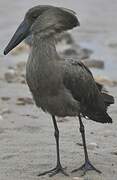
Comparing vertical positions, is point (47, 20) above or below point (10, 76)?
above

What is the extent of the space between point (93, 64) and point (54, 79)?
6436mm

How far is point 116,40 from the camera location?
16.6 meters

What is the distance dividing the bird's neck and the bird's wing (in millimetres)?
213

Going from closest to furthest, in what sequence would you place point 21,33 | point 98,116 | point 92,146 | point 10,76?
point 21,33 → point 98,116 → point 92,146 → point 10,76

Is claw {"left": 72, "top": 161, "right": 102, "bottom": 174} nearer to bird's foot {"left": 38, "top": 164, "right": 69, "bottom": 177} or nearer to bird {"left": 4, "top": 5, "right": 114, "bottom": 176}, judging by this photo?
bird's foot {"left": 38, "top": 164, "right": 69, "bottom": 177}

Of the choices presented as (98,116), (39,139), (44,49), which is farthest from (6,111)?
(44,49)

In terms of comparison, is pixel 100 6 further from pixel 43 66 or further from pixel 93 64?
pixel 43 66

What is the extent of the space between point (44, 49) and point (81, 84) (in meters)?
0.59

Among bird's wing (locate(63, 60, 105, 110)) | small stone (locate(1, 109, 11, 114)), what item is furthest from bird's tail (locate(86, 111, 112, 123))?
small stone (locate(1, 109, 11, 114))

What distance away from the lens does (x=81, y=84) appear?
26.6 feet

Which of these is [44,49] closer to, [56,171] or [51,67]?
[51,67]

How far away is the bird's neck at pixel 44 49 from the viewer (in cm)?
784

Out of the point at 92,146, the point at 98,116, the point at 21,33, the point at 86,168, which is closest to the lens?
the point at 21,33

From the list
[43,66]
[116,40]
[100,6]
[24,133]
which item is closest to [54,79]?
[43,66]
